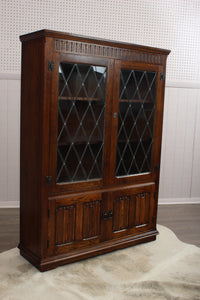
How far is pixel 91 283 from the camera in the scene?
294cm

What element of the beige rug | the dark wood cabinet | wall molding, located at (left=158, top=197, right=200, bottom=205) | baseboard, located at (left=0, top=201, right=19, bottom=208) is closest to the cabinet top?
the dark wood cabinet

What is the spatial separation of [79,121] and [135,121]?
2.11 ft

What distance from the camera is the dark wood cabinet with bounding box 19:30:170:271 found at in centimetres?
297

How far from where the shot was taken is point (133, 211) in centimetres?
367

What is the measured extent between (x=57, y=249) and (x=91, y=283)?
1.49 feet

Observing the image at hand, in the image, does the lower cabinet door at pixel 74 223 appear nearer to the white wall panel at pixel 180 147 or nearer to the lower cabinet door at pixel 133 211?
the lower cabinet door at pixel 133 211

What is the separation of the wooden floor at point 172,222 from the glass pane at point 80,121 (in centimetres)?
113

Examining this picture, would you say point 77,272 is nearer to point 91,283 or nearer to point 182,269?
point 91,283

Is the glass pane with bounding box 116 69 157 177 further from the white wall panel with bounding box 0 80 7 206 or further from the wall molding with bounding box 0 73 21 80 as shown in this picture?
the white wall panel with bounding box 0 80 7 206

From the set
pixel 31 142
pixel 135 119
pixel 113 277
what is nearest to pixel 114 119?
pixel 135 119

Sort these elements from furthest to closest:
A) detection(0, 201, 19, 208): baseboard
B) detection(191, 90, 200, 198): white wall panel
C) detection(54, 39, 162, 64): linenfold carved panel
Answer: detection(191, 90, 200, 198): white wall panel, detection(0, 201, 19, 208): baseboard, detection(54, 39, 162, 64): linenfold carved panel

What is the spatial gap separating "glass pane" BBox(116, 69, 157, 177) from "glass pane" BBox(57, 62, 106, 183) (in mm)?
231

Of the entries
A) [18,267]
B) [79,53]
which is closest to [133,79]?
[79,53]

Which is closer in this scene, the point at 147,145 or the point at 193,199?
the point at 147,145
